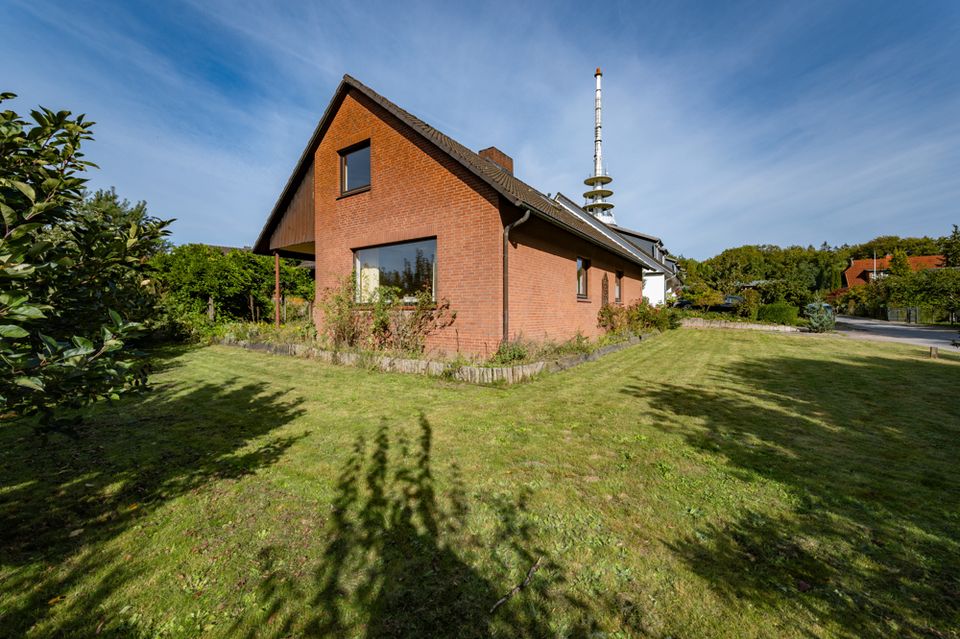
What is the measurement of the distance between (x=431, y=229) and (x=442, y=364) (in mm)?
3523

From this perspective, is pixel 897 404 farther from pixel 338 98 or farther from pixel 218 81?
pixel 218 81

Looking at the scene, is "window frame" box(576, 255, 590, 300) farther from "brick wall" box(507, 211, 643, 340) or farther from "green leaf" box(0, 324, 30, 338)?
"green leaf" box(0, 324, 30, 338)

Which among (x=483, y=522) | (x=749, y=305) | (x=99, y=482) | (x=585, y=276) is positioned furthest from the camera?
(x=749, y=305)

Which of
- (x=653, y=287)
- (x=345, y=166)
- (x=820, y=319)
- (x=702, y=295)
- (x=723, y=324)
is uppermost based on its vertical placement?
(x=345, y=166)

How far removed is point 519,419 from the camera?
5.20 meters

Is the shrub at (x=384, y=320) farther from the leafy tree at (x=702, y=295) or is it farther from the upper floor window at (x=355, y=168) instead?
the leafy tree at (x=702, y=295)

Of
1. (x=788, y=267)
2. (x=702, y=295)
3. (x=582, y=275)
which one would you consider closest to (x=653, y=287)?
(x=702, y=295)

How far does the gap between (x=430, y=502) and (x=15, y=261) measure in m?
2.76

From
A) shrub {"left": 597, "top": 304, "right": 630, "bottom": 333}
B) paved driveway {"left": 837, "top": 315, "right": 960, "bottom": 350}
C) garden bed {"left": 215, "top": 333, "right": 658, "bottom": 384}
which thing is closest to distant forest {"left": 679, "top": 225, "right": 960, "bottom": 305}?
paved driveway {"left": 837, "top": 315, "right": 960, "bottom": 350}

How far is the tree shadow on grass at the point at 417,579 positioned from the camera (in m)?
1.92

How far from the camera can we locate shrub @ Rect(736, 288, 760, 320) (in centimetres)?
2606

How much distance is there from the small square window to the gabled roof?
2.70ft

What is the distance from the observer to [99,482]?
11.2 ft

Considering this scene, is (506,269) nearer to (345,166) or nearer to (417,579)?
(345,166)
